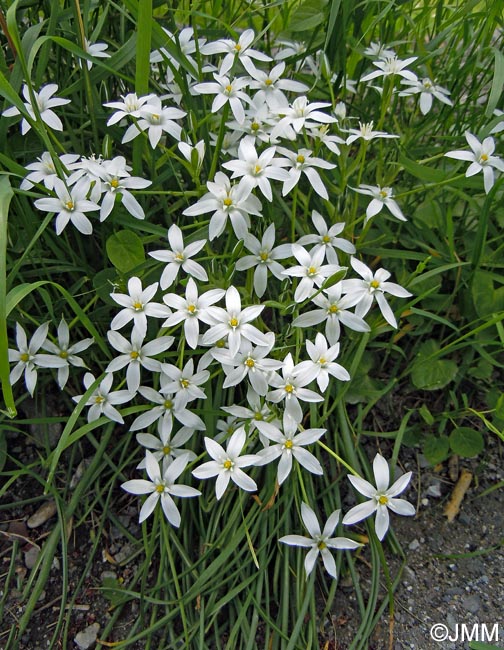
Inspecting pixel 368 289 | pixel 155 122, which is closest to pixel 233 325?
pixel 368 289

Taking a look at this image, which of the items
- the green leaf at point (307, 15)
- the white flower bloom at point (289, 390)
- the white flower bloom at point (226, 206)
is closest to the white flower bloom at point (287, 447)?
the white flower bloom at point (289, 390)

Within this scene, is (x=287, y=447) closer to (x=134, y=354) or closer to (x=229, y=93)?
(x=134, y=354)

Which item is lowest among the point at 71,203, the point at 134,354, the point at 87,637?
the point at 87,637

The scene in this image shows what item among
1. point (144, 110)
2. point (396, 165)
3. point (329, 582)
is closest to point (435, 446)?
point (329, 582)

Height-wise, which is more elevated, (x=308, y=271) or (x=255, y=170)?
(x=255, y=170)

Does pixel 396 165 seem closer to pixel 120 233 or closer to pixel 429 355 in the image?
pixel 429 355

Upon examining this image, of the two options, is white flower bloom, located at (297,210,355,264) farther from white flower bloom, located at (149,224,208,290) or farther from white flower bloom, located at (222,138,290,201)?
white flower bloom, located at (149,224,208,290)

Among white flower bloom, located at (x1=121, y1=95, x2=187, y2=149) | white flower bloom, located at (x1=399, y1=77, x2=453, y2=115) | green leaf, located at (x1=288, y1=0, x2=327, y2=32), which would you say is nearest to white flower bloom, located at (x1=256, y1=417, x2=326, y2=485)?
white flower bloom, located at (x1=121, y1=95, x2=187, y2=149)

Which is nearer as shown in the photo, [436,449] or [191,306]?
[191,306]

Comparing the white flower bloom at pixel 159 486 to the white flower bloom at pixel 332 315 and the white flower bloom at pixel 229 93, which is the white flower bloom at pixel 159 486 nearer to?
the white flower bloom at pixel 332 315
